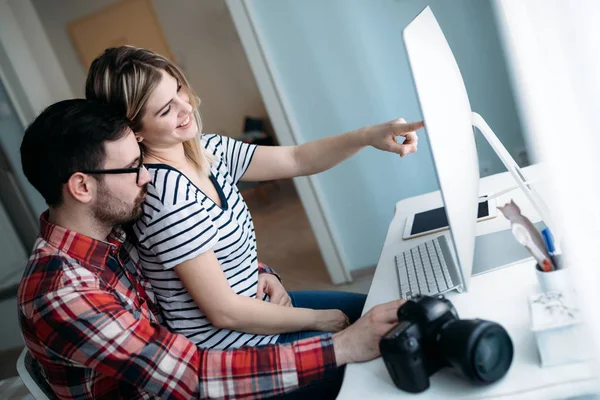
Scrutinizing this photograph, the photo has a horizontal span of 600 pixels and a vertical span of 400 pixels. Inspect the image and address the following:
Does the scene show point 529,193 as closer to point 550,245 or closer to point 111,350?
point 550,245

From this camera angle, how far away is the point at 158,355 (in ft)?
3.19

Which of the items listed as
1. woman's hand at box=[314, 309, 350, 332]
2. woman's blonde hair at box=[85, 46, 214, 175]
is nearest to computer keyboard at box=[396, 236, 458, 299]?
woman's hand at box=[314, 309, 350, 332]

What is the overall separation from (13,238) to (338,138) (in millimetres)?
2627

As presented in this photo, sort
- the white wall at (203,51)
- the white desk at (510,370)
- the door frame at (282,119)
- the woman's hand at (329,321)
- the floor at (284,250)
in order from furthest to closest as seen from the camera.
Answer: the white wall at (203,51) < the floor at (284,250) < the door frame at (282,119) < the woman's hand at (329,321) < the white desk at (510,370)

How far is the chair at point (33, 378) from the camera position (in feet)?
3.42

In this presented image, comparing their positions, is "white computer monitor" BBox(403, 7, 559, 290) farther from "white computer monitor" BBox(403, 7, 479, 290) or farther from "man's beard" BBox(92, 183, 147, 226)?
"man's beard" BBox(92, 183, 147, 226)

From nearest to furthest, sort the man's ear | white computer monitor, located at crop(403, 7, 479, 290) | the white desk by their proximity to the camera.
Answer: the white desk < white computer monitor, located at crop(403, 7, 479, 290) < the man's ear

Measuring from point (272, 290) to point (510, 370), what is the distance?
28.5 inches

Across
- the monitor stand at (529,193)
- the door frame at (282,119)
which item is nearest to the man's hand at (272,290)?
the monitor stand at (529,193)

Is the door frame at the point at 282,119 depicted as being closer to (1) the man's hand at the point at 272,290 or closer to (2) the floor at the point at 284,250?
(2) the floor at the point at 284,250

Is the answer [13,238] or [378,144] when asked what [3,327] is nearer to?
[13,238]

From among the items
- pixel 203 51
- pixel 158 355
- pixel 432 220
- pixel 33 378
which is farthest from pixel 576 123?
pixel 203 51

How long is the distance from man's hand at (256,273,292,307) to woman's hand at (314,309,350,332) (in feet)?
0.51

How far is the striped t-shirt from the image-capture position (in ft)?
3.64
